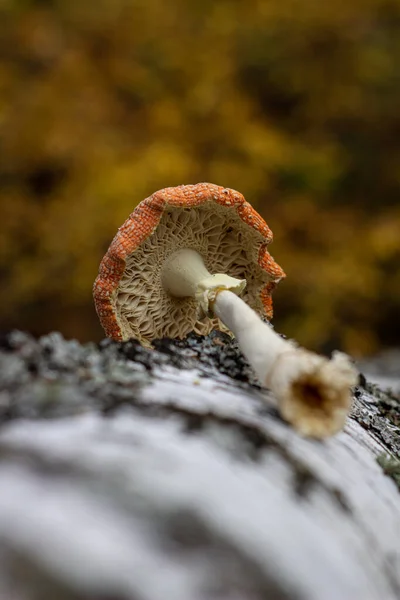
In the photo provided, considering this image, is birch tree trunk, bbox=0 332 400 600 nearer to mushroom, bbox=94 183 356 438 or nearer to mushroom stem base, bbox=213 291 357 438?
mushroom stem base, bbox=213 291 357 438

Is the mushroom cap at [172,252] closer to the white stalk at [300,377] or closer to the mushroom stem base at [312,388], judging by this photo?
the white stalk at [300,377]

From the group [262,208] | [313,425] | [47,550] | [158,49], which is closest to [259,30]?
[158,49]

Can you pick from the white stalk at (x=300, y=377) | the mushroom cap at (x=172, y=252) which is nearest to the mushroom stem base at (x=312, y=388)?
the white stalk at (x=300, y=377)

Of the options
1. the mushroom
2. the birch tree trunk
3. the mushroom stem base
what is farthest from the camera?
the mushroom

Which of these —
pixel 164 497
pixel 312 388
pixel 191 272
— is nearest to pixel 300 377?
pixel 312 388

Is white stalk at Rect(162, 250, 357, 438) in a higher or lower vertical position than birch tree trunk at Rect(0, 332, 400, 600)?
higher

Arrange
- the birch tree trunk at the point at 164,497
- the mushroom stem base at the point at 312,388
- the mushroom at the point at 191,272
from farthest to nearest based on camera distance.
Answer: the mushroom at the point at 191,272, the mushroom stem base at the point at 312,388, the birch tree trunk at the point at 164,497

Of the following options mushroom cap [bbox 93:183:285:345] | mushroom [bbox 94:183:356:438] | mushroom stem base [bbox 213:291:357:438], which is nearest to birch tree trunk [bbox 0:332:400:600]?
mushroom stem base [bbox 213:291:357:438]

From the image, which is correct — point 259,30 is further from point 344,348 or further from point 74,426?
point 74,426
